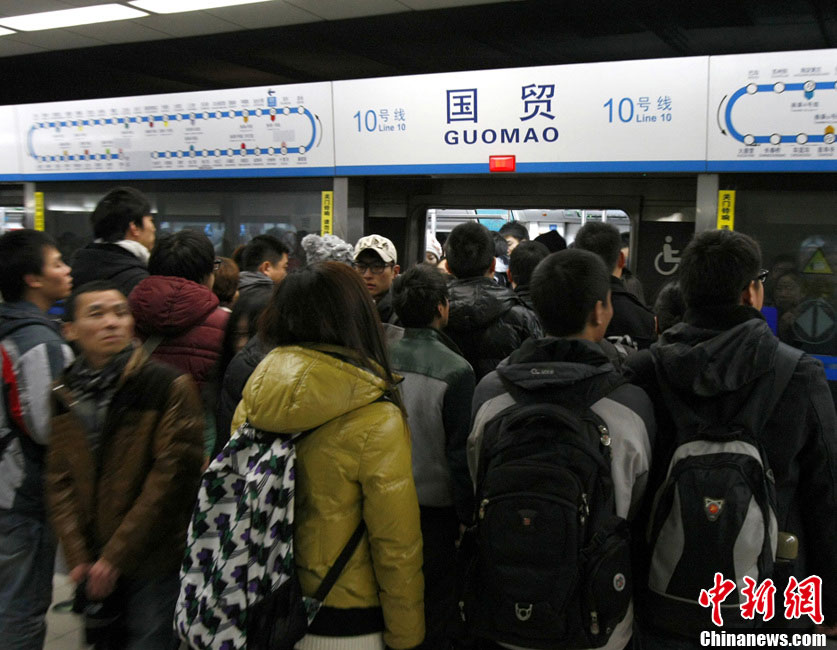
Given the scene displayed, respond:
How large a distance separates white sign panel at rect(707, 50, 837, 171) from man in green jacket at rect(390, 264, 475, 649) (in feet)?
5.13

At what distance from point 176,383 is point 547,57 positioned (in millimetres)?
3209

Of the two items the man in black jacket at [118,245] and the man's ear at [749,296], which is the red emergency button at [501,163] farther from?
the man's ear at [749,296]

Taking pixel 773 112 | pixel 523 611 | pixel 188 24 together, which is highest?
pixel 188 24

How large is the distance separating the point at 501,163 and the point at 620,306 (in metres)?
1.15

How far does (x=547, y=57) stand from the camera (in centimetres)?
421

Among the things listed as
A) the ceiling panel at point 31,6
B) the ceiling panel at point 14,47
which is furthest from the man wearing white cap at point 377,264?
the ceiling panel at point 14,47

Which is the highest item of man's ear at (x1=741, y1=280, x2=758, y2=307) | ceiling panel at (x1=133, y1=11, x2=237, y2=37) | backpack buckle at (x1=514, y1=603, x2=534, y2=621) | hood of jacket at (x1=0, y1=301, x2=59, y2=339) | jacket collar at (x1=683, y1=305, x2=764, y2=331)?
ceiling panel at (x1=133, y1=11, x2=237, y2=37)

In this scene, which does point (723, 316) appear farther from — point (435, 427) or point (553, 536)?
point (435, 427)

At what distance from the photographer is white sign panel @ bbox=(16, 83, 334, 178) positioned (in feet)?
12.6

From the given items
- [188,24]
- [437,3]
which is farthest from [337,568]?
[188,24]

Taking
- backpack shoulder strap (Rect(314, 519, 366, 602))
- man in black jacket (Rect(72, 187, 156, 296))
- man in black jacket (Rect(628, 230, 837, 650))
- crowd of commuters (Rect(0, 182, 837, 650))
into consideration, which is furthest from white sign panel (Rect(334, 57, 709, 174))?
backpack shoulder strap (Rect(314, 519, 366, 602))

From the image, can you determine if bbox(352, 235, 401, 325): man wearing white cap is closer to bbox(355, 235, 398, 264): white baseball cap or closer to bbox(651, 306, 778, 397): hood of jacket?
bbox(355, 235, 398, 264): white baseball cap

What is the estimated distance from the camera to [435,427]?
205 centimetres

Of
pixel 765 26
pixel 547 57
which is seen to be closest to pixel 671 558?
pixel 765 26
